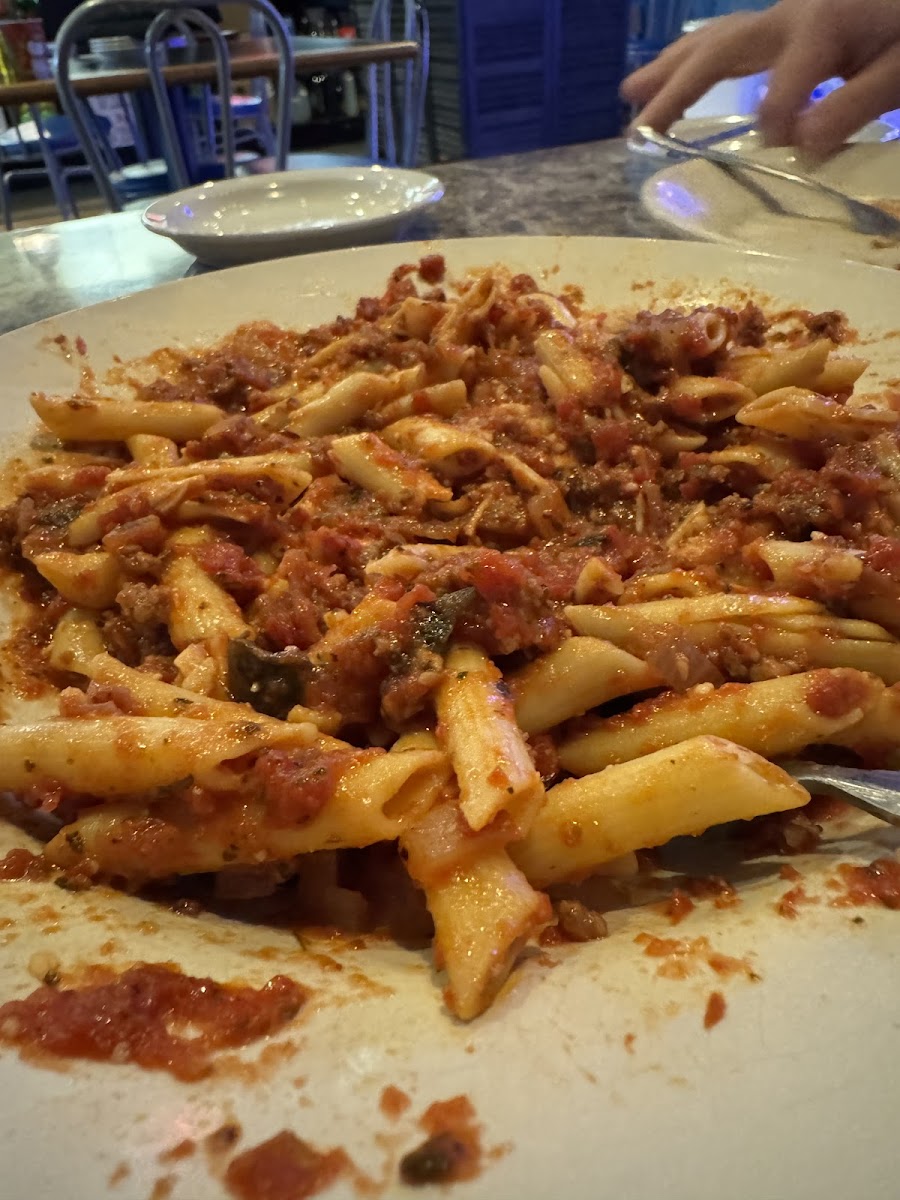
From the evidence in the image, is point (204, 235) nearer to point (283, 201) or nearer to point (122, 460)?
point (283, 201)

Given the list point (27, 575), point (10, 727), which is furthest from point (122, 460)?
point (10, 727)

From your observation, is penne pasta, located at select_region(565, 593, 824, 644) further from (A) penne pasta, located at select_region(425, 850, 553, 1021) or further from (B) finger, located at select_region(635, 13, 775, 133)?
(B) finger, located at select_region(635, 13, 775, 133)

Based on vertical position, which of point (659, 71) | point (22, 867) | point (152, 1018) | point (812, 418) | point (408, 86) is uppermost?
point (659, 71)

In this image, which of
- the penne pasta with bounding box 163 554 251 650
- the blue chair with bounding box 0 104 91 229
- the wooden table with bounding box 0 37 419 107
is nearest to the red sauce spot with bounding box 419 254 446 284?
the penne pasta with bounding box 163 554 251 650

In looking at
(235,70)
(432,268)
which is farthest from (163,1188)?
(235,70)

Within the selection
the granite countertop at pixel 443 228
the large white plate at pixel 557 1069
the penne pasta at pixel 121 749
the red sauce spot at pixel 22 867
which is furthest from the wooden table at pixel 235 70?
the large white plate at pixel 557 1069

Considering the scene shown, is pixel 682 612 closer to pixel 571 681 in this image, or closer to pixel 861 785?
pixel 571 681

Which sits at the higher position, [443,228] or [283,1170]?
[283,1170]
